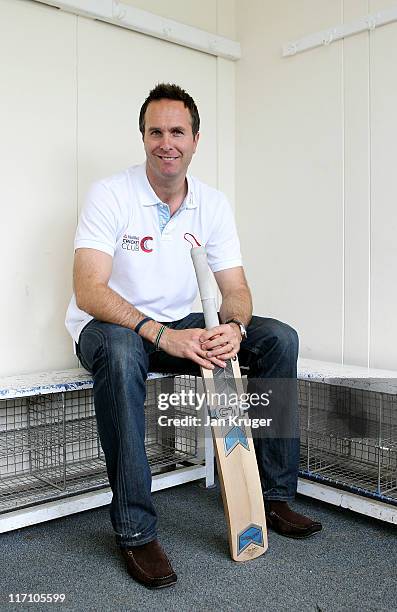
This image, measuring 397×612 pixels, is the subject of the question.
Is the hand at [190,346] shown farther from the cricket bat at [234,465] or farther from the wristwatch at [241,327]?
the wristwatch at [241,327]

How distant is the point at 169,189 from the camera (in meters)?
2.29

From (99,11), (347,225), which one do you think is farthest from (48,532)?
(99,11)

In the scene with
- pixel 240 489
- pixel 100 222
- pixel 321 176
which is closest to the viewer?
pixel 240 489

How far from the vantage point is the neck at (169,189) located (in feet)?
7.48

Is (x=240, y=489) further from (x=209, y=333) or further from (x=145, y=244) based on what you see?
(x=145, y=244)

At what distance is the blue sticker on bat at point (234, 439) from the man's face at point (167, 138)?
0.92 m

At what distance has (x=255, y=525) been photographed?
1.90 m

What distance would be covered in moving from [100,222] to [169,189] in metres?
0.32

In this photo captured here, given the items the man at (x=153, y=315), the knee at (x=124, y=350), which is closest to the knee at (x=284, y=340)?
the man at (x=153, y=315)

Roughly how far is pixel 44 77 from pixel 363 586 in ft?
7.08

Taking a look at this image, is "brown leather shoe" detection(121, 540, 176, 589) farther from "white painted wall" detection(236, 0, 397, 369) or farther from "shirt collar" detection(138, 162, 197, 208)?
"white painted wall" detection(236, 0, 397, 369)

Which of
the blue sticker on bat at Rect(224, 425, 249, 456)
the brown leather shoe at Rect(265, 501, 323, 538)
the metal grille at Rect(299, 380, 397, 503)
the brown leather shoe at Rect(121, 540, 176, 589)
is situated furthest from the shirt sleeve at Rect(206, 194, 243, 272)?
the brown leather shoe at Rect(121, 540, 176, 589)

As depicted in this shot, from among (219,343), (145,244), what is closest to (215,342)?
(219,343)

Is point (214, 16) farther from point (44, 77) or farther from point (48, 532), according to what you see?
point (48, 532)
